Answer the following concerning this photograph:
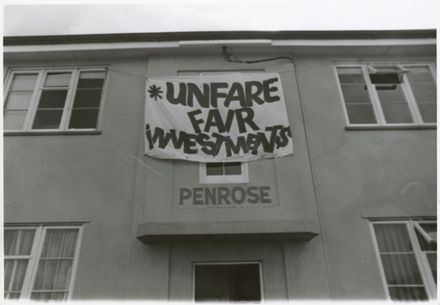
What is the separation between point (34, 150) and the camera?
742 centimetres

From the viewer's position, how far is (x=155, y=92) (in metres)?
7.79

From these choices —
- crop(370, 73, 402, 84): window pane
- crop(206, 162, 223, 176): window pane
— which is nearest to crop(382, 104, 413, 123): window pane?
crop(370, 73, 402, 84): window pane

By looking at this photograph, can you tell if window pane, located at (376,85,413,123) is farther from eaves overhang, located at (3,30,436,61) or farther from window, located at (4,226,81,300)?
window, located at (4,226,81,300)

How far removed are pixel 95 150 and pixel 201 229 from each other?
3018 mm

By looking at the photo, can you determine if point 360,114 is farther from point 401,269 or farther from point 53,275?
point 53,275

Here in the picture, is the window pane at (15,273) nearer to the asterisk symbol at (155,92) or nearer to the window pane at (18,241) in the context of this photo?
the window pane at (18,241)

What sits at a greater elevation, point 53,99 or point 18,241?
point 53,99

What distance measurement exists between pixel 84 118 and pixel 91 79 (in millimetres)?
1185

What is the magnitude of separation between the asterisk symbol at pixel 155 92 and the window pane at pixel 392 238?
5245mm

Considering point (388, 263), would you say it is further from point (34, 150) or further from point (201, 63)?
point (34, 150)

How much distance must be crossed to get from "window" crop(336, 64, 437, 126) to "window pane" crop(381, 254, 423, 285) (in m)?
2.88

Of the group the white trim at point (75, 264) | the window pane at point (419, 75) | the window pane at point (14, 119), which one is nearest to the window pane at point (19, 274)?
the white trim at point (75, 264)

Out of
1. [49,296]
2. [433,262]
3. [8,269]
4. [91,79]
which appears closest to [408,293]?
[433,262]

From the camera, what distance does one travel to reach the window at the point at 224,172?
6988 mm
